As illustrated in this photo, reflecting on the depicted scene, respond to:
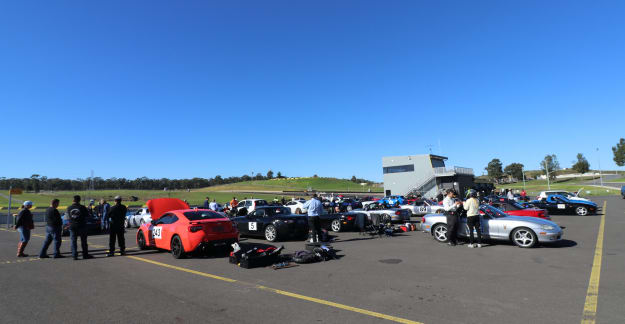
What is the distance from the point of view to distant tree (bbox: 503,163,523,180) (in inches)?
4916

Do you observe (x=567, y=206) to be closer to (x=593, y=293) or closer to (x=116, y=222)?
(x=593, y=293)

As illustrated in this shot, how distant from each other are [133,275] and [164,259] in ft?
5.71

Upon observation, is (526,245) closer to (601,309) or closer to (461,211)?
Result: (461,211)

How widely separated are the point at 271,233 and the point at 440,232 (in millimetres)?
5767

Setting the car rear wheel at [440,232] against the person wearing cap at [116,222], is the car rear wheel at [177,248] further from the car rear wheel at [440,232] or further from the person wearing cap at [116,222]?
the car rear wheel at [440,232]

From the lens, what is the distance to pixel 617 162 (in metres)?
98.9

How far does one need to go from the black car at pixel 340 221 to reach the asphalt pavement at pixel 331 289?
4897 millimetres

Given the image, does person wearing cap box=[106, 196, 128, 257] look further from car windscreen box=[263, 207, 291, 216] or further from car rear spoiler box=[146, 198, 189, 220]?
car windscreen box=[263, 207, 291, 216]

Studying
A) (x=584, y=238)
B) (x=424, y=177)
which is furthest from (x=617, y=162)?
(x=584, y=238)

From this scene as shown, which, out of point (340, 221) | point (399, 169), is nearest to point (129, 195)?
point (399, 169)

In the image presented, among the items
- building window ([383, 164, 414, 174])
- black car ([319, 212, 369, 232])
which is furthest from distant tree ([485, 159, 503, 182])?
black car ([319, 212, 369, 232])

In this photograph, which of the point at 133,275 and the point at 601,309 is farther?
the point at 133,275

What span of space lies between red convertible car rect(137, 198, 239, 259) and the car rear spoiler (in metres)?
0.74

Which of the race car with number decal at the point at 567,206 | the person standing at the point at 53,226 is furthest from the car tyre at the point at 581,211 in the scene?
the person standing at the point at 53,226
